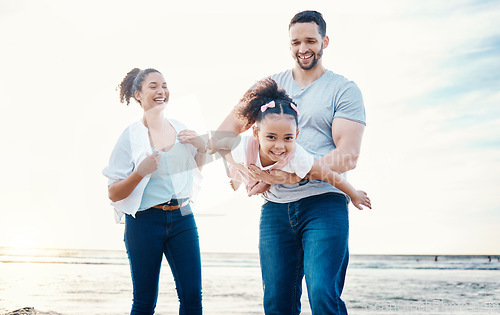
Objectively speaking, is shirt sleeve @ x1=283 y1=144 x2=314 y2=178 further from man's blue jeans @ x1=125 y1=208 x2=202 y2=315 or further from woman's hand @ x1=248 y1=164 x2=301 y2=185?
man's blue jeans @ x1=125 y1=208 x2=202 y2=315

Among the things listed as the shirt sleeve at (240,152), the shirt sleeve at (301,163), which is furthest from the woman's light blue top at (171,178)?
the shirt sleeve at (301,163)

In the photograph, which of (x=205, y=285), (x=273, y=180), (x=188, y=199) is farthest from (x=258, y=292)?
(x=273, y=180)

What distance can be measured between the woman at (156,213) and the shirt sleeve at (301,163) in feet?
2.29

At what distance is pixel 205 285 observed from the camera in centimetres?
918

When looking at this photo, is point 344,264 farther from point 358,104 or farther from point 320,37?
point 320,37

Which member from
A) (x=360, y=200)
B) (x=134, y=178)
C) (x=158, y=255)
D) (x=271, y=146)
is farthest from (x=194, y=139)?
(x=360, y=200)

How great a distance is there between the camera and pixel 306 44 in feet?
9.39

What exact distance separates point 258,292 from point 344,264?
5.58m

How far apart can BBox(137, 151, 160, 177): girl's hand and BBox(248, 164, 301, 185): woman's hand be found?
25.3 inches

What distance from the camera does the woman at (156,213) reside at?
10.5 ft

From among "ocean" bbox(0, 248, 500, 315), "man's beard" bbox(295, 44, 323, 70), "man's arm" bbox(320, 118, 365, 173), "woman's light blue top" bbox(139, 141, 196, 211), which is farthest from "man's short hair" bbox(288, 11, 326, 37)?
"ocean" bbox(0, 248, 500, 315)

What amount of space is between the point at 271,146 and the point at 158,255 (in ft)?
3.66

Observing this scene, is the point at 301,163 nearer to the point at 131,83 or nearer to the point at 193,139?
the point at 193,139

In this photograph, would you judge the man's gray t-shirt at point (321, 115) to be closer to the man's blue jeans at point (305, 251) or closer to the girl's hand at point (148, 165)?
the man's blue jeans at point (305, 251)
